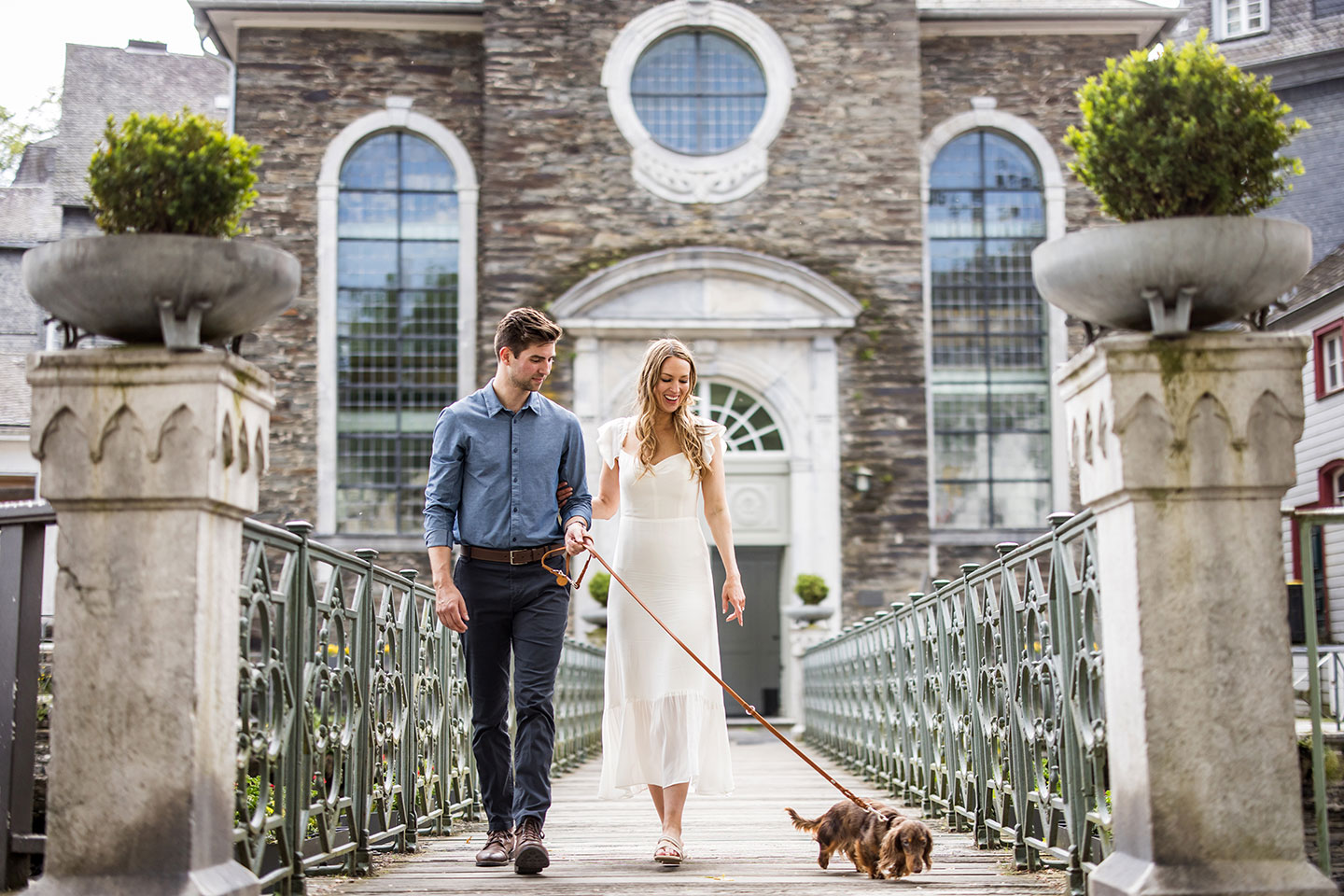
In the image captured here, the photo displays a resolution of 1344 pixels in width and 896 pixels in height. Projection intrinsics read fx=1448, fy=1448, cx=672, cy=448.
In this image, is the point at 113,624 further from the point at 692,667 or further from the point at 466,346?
the point at 466,346

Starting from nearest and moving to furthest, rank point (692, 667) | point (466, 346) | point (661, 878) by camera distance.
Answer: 1. point (661, 878)
2. point (692, 667)
3. point (466, 346)

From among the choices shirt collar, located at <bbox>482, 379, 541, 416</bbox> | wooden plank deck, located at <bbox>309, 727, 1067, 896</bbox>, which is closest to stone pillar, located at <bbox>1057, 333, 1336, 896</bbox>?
wooden plank deck, located at <bbox>309, 727, 1067, 896</bbox>

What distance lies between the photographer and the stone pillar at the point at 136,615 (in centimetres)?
319

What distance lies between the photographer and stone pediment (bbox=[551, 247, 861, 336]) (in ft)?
60.0

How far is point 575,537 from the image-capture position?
457cm

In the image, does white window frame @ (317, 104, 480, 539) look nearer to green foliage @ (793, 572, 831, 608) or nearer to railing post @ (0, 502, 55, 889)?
green foliage @ (793, 572, 831, 608)

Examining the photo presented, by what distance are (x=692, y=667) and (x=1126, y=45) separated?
17.1m

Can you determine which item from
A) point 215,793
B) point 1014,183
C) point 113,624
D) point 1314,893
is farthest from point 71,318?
point 1014,183

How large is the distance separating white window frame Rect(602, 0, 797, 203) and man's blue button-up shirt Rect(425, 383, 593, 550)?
47.7ft

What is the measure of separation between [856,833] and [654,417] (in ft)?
4.97

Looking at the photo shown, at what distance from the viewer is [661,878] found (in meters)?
4.35

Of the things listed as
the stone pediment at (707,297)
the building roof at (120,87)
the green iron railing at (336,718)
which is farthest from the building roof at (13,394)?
the green iron railing at (336,718)

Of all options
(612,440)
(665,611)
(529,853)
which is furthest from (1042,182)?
(529,853)

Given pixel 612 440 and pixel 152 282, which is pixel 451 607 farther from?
pixel 152 282
